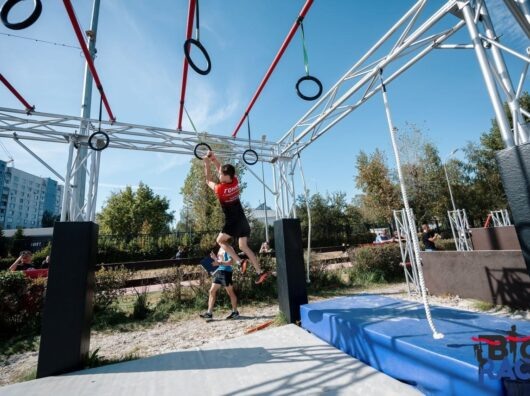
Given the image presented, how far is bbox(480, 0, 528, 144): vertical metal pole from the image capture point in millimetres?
2271

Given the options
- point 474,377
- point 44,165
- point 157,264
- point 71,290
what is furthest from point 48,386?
point 157,264

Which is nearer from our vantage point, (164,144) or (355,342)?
(355,342)

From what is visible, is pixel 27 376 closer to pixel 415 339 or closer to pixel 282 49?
pixel 415 339

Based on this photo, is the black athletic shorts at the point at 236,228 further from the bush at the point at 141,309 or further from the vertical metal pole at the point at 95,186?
the bush at the point at 141,309

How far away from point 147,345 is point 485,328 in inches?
186

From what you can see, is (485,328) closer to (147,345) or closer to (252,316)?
(252,316)

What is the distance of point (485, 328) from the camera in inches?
105

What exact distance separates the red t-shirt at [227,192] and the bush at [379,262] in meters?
6.41

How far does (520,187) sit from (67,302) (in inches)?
192

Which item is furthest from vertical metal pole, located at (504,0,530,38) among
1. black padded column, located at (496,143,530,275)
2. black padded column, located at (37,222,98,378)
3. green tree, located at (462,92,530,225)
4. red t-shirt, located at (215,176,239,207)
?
green tree, located at (462,92,530,225)

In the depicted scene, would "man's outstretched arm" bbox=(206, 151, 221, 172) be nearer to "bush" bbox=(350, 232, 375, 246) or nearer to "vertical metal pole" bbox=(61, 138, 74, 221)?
"vertical metal pole" bbox=(61, 138, 74, 221)

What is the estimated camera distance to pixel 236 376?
2844mm

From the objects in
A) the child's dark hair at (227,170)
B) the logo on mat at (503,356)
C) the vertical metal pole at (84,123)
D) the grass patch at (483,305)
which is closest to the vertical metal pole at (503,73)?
the logo on mat at (503,356)

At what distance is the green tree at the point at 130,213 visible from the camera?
27188mm
